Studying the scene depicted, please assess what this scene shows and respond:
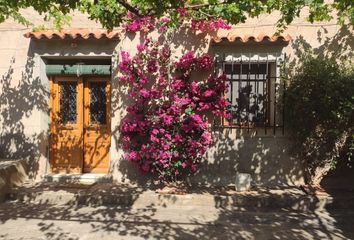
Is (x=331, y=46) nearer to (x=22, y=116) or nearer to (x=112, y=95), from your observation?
(x=112, y=95)

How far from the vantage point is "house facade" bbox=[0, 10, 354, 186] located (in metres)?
8.79

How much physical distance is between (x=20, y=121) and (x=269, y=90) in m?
5.62

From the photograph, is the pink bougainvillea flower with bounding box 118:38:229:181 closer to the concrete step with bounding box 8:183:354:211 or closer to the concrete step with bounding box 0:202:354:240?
the concrete step with bounding box 8:183:354:211

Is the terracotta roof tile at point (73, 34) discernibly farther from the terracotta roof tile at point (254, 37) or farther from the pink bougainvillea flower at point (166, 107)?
the terracotta roof tile at point (254, 37)

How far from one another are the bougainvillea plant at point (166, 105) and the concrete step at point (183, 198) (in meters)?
0.65

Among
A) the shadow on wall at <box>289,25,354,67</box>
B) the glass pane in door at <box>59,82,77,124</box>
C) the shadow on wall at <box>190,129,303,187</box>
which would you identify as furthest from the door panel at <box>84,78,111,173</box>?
the shadow on wall at <box>289,25,354,67</box>

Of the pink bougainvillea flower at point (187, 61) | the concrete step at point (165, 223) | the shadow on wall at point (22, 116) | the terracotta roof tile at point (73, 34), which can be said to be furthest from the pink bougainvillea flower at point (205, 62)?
the shadow on wall at point (22, 116)

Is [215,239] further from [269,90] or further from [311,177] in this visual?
[269,90]

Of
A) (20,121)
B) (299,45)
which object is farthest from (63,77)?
(299,45)

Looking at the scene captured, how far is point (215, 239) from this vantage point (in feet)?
20.7

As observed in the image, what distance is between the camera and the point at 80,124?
31.8ft

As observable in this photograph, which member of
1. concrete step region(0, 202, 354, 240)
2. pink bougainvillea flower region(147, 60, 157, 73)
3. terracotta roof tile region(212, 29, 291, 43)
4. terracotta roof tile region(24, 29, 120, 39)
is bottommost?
concrete step region(0, 202, 354, 240)

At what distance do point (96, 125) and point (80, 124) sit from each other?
37cm

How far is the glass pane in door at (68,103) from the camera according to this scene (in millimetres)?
9766
